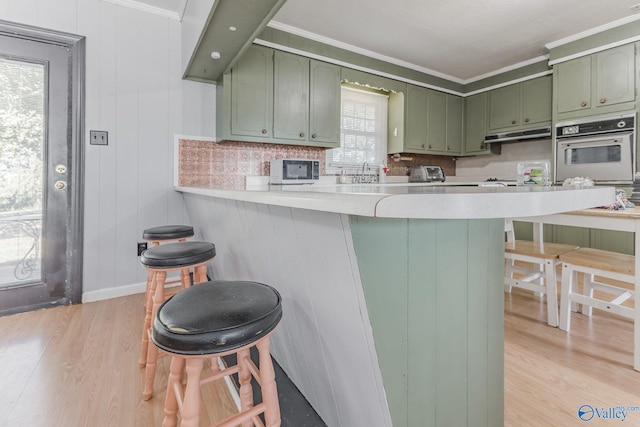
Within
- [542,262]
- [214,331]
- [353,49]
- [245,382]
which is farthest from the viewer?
[353,49]

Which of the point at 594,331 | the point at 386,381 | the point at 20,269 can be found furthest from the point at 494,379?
the point at 20,269

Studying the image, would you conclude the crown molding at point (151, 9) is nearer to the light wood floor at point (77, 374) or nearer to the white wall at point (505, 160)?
the light wood floor at point (77, 374)

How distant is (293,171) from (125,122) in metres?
1.43

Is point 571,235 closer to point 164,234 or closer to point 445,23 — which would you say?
point 445,23

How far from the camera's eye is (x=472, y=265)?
0.93 metres

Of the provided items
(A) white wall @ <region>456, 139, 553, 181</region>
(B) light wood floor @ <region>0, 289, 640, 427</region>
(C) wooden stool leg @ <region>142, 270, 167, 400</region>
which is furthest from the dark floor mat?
(A) white wall @ <region>456, 139, 553, 181</region>

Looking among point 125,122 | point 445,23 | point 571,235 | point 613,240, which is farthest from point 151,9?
point 613,240

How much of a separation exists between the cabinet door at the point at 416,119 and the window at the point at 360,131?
1.05 feet

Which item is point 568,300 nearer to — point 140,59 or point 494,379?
point 494,379

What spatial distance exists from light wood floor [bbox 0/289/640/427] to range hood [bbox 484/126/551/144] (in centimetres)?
222

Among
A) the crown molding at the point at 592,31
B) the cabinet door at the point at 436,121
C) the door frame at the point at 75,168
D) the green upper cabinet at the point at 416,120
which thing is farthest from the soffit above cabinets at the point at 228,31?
the crown molding at the point at 592,31

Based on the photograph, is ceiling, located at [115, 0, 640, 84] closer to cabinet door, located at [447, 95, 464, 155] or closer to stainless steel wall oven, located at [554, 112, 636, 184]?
cabinet door, located at [447, 95, 464, 155]

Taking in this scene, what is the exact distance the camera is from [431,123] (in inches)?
161

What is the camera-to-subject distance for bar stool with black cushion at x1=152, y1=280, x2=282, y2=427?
26.8 inches
